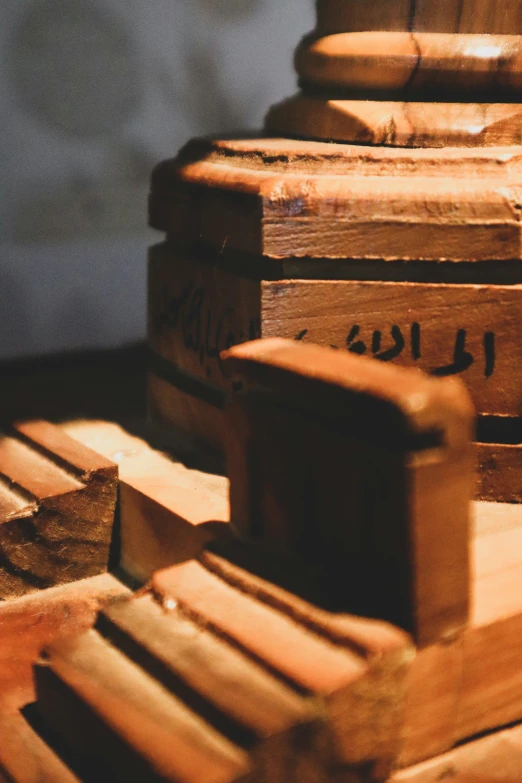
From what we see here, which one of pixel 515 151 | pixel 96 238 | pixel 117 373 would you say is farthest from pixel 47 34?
pixel 515 151

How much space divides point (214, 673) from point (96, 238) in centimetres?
173

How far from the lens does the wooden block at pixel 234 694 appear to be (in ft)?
3.13

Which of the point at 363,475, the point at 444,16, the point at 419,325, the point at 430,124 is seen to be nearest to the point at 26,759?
the point at 363,475

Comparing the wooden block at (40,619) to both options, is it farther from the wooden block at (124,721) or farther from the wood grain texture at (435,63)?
the wood grain texture at (435,63)

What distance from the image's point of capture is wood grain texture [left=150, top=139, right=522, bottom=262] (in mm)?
1402

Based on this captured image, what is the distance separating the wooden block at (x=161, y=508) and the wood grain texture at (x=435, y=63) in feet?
2.44

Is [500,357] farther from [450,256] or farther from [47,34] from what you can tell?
[47,34]

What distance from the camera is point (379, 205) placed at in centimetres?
141

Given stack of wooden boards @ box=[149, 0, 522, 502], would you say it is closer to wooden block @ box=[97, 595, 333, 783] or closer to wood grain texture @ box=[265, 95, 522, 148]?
wood grain texture @ box=[265, 95, 522, 148]

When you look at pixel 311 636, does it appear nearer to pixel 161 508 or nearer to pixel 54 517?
pixel 161 508

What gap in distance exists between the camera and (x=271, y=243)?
1.44 m

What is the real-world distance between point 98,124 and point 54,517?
1.33 metres

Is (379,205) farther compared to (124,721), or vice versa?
(379,205)

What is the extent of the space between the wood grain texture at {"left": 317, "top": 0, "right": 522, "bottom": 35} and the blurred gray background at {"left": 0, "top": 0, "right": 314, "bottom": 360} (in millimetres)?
1022
